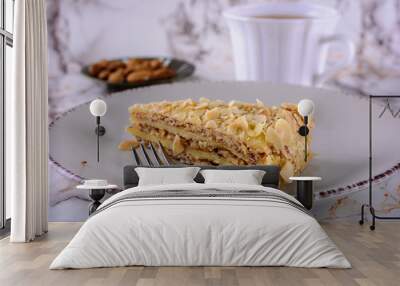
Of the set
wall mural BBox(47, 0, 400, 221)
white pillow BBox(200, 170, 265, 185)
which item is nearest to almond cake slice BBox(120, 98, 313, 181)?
wall mural BBox(47, 0, 400, 221)

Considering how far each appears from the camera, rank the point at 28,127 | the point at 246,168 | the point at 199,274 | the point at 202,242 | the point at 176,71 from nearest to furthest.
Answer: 1. the point at 199,274
2. the point at 202,242
3. the point at 28,127
4. the point at 246,168
5. the point at 176,71

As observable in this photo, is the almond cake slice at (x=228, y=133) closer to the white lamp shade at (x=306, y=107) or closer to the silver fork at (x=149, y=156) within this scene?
the silver fork at (x=149, y=156)

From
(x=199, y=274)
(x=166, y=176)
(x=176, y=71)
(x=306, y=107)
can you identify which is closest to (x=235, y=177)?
(x=166, y=176)

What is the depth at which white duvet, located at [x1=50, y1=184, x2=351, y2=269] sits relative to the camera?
4453 millimetres

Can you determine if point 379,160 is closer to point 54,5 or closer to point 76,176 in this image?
point 76,176

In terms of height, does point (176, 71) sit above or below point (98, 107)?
above

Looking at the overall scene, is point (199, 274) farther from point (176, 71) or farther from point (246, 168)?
point (176, 71)

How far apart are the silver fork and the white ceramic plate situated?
0.38ft

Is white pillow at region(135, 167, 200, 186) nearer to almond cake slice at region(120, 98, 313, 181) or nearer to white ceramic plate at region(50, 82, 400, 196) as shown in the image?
almond cake slice at region(120, 98, 313, 181)

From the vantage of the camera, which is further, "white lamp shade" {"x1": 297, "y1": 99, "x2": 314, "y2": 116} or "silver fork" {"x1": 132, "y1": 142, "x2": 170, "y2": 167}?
"silver fork" {"x1": 132, "y1": 142, "x2": 170, "y2": 167}

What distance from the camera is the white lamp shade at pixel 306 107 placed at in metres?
7.00

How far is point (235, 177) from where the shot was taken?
21.6 feet

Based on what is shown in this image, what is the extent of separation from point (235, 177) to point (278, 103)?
4.18ft

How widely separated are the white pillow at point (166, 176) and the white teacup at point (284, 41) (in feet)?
4.76
